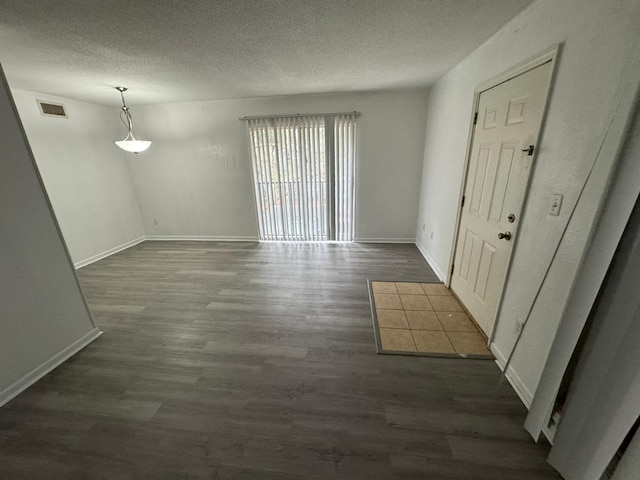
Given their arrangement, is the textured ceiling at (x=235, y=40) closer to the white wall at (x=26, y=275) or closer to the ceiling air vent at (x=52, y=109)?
the ceiling air vent at (x=52, y=109)

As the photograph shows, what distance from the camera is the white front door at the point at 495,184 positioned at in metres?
1.61

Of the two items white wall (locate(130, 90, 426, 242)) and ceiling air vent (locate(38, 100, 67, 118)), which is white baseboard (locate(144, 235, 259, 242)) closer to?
white wall (locate(130, 90, 426, 242))

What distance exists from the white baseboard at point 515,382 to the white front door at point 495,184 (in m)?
0.18

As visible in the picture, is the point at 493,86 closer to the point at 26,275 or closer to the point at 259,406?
the point at 259,406

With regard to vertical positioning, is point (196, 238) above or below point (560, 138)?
below

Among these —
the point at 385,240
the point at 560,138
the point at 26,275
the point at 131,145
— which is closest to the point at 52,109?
the point at 131,145

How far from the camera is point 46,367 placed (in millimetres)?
1869

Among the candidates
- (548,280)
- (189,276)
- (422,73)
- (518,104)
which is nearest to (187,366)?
(189,276)

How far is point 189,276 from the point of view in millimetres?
3389

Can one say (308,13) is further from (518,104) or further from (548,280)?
(548,280)

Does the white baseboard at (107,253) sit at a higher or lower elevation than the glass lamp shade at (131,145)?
lower

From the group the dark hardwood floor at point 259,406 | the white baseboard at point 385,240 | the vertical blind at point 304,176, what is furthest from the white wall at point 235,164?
the dark hardwood floor at point 259,406

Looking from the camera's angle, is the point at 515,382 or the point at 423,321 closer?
the point at 515,382

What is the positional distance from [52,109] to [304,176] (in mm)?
3576
